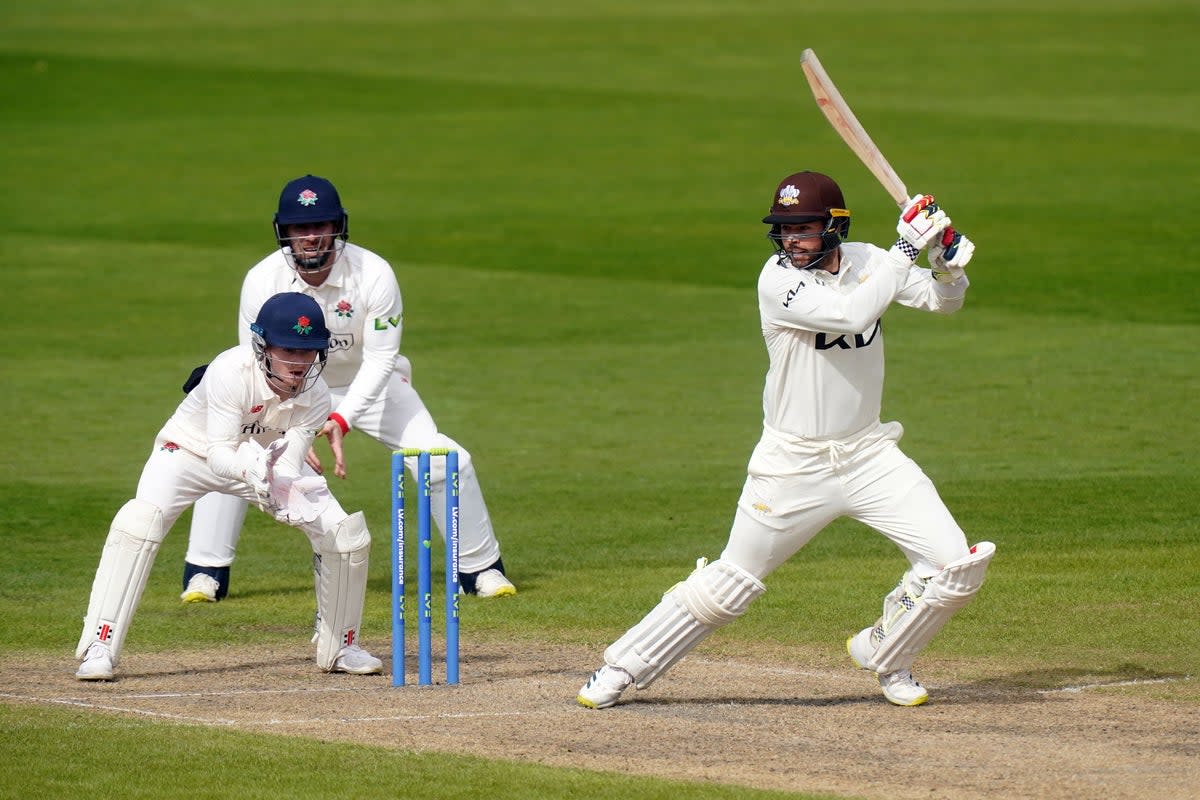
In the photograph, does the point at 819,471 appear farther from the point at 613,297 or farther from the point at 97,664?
the point at 613,297

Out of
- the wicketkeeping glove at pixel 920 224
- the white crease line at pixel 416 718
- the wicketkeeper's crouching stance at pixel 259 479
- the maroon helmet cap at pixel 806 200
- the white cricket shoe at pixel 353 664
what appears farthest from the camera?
the white cricket shoe at pixel 353 664

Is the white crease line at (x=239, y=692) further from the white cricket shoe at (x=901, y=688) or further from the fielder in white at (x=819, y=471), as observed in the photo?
the white cricket shoe at (x=901, y=688)

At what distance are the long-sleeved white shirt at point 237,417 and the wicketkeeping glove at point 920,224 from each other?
2788 mm

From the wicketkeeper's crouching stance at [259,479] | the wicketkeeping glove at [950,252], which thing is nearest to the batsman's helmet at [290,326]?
the wicketkeeper's crouching stance at [259,479]

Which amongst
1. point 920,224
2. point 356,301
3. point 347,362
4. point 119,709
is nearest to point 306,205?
point 356,301

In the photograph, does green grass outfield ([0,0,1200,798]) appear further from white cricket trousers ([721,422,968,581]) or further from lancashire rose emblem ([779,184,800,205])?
lancashire rose emblem ([779,184,800,205])

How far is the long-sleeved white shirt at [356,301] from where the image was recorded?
10.3 meters

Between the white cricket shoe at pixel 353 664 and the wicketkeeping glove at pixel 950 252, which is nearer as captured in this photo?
the wicketkeeping glove at pixel 950 252

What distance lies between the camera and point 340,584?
873cm

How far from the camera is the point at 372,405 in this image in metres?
10.4

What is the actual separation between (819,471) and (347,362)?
356 cm

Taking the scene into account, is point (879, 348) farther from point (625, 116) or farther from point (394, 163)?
point (625, 116)

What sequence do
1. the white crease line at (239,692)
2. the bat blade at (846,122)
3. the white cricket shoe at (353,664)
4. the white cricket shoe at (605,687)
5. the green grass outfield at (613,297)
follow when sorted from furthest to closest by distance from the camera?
the green grass outfield at (613,297) → the white cricket shoe at (353,664) → the white crease line at (239,692) → the bat blade at (846,122) → the white cricket shoe at (605,687)

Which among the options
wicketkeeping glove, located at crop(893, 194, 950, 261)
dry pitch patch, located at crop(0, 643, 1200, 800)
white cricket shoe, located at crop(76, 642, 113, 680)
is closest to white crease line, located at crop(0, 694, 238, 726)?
dry pitch patch, located at crop(0, 643, 1200, 800)
